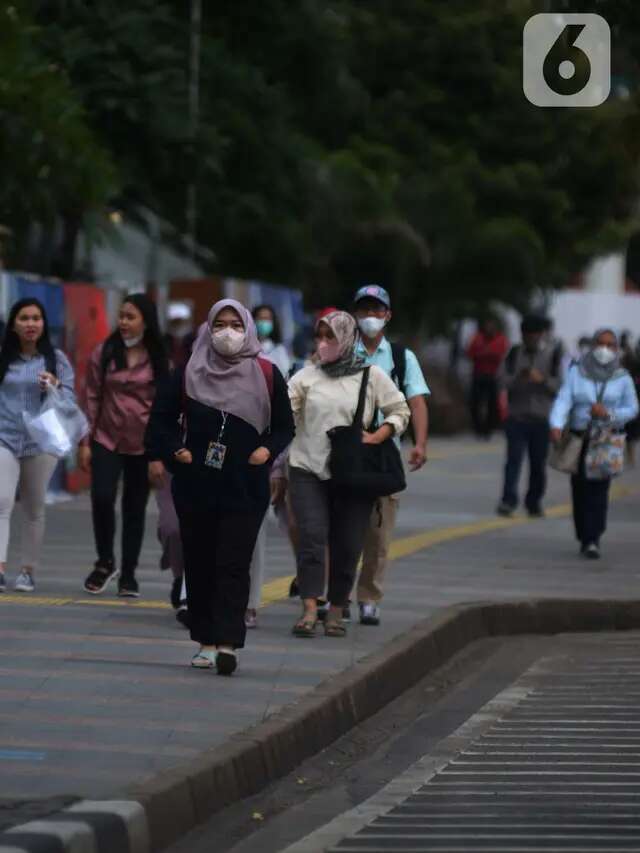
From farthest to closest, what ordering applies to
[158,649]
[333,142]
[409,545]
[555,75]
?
[333,142]
[555,75]
[409,545]
[158,649]

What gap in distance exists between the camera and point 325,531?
474 inches

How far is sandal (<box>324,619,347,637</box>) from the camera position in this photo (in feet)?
39.4

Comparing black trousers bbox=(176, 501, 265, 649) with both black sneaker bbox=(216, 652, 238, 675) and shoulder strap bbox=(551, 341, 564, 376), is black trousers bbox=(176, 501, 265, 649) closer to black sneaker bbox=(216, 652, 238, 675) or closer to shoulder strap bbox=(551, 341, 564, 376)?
black sneaker bbox=(216, 652, 238, 675)

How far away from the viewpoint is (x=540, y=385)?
67.5 feet

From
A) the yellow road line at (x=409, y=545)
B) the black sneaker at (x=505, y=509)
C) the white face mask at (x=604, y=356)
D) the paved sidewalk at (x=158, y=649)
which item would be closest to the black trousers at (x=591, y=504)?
the paved sidewalk at (x=158, y=649)

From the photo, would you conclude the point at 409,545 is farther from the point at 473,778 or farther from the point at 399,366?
the point at 473,778

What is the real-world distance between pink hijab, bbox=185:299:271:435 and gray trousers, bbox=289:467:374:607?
141cm

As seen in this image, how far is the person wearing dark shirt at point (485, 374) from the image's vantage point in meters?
36.3

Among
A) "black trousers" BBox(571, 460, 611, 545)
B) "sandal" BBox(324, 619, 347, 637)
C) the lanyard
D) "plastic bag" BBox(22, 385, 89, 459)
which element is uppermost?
the lanyard

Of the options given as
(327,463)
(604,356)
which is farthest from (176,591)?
(604,356)

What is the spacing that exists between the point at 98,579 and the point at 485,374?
23.3m

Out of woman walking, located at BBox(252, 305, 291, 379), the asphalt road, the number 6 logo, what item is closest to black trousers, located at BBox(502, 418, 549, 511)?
woman walking, located at BBox(252, 305, 291, 379)

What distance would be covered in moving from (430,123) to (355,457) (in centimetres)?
3478

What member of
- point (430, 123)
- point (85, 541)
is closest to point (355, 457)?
point (85, 541)
